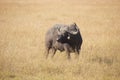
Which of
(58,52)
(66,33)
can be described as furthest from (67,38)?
(58,52)

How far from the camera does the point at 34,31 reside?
60.1ft

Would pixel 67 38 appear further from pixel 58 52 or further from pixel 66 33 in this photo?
pixel 58 52

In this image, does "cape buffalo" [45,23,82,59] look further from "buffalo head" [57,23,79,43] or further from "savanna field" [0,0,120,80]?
"savanna field" [0,0,120,80]

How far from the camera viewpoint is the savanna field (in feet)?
33.3

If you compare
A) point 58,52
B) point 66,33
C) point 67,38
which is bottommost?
point 58,52

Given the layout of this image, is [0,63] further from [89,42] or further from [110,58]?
[89,42]

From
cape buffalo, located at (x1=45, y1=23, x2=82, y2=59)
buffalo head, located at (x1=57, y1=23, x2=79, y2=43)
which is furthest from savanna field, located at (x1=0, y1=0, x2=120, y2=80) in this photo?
buffalo head, located at (x1=57, y1=23, x2=79, y2=43)

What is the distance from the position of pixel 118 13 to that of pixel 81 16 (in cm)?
288

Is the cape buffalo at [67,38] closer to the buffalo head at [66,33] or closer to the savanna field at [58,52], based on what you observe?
the buffalo head at [66,33]

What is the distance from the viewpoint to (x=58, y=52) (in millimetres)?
13352

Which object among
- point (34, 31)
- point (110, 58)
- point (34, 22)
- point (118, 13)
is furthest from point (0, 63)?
point (118, 13)

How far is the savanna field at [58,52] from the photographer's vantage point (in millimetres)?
10164

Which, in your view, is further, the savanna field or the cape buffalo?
the cape buffalo

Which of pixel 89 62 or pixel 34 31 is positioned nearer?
pixel 89 62
